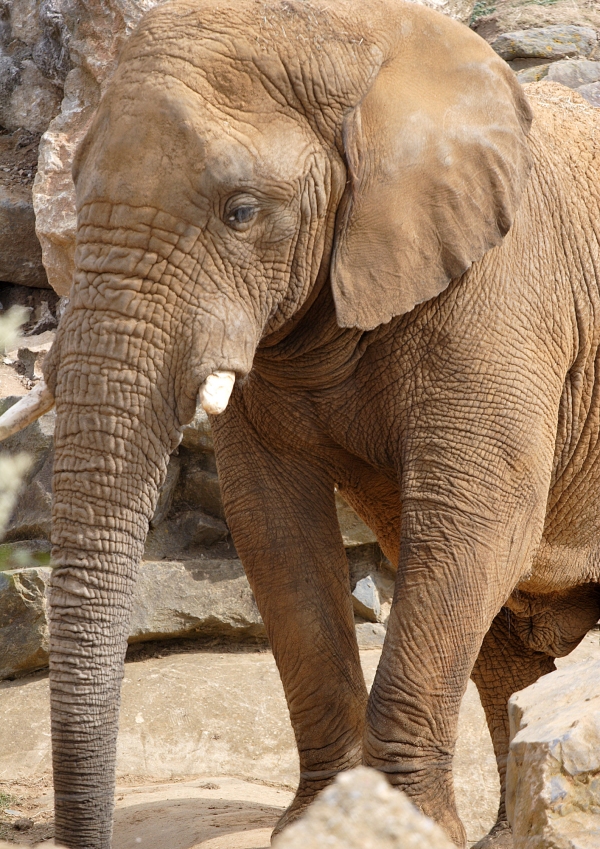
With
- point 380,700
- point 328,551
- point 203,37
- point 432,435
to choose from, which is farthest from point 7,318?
point 328,551

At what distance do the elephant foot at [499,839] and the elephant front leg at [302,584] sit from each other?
1.02m

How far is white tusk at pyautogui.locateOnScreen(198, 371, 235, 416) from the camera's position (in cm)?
366

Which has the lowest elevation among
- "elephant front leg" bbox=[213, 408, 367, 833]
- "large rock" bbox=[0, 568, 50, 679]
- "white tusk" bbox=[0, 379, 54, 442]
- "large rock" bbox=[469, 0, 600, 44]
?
"large rock" bbox=[0, 568, 50, 679]

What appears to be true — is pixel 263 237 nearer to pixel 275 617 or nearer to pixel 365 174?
pixel 365 174

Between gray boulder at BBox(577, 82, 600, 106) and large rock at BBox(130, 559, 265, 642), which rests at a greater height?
gray boulder at BBox(577, 82, 600, 106)

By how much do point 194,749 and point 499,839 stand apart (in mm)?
2443

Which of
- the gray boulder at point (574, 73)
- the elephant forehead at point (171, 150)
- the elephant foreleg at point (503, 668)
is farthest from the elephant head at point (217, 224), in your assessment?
the gray boulder at point (574, 73)

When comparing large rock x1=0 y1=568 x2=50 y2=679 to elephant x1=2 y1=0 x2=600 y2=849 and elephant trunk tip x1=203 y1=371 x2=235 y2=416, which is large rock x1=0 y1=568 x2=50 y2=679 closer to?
elephant x1=2 y1=0 x2=600 y2=849

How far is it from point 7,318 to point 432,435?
7.76 feet

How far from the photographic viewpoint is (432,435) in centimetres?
421

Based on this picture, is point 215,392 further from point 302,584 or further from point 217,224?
point 302,584

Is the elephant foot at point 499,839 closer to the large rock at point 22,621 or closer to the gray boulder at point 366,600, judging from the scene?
the gray boulder at point 366,600

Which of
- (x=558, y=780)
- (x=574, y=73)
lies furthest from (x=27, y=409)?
(x=574, y=73)

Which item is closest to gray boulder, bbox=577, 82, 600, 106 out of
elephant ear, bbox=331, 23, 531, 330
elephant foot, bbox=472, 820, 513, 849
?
elephant ear, bbox=331, 23, 531, 330
